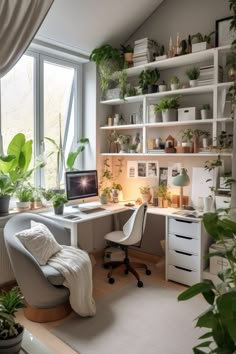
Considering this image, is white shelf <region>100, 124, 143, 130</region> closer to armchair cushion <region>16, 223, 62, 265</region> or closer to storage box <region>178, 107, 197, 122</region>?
storage box <region>178, 107, 197, 122</region>

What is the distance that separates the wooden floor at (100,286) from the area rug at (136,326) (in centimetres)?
7

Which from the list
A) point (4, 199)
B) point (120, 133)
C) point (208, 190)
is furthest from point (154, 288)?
point (120, 133)

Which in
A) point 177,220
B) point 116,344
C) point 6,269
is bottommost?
point 116,344

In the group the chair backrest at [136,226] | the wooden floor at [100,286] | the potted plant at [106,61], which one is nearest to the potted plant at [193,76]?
the potted plant at [106,61]

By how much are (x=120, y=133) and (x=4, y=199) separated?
1.91 metres

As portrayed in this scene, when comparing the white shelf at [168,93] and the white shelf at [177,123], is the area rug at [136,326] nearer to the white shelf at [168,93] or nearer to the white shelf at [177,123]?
the white shelf at [177,123]

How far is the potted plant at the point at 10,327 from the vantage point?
1.27m

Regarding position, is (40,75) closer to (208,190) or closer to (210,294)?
(208,190)

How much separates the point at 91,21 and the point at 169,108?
1.37 meters

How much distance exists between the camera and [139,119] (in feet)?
13.0

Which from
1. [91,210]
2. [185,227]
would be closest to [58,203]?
[91,210]

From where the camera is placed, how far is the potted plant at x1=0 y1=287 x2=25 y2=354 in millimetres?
1271

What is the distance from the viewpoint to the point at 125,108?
14.0 ft

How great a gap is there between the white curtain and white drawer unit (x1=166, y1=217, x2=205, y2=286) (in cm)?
223
